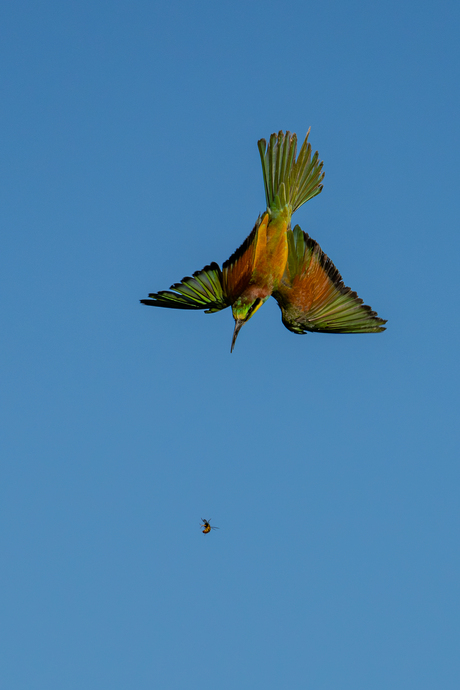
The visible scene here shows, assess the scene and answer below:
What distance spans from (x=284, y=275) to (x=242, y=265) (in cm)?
67

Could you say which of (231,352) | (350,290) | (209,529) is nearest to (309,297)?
(350,290)

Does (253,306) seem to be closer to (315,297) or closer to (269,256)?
(269,256)

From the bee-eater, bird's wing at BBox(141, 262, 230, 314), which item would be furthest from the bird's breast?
bird's wing at BBox(141, 262, 230, 314)

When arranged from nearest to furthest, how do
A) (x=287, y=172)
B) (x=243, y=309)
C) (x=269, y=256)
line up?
(x=243, y=309)
(x=269, y=256)
(x=287, y=172)

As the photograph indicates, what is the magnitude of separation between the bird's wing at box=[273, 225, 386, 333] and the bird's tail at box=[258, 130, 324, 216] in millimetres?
693

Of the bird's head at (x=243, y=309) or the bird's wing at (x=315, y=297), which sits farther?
the bird's wing at (x=315, y=297)

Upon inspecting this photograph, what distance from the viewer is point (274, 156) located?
51.1ft

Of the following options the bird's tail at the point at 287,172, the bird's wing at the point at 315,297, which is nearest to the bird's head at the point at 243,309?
the bird's wing at the point at 315,297

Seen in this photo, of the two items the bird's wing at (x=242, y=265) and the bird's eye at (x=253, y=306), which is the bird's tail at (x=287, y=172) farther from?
the bird's eye at (x=253, y=306)

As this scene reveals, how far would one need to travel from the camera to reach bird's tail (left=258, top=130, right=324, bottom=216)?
610 inches

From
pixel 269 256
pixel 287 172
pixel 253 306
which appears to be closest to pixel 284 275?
pixel 269 256

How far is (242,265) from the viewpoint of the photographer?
49.3 ft

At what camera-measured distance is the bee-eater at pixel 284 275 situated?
14.9 metres

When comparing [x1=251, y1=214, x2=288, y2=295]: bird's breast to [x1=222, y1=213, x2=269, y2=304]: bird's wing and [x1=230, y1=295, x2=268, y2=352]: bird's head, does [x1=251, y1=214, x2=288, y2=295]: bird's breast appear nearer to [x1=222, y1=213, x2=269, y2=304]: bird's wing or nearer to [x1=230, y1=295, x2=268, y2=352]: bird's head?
[x1=222, y1=213, x2=269, y2=304]: bird's wing
